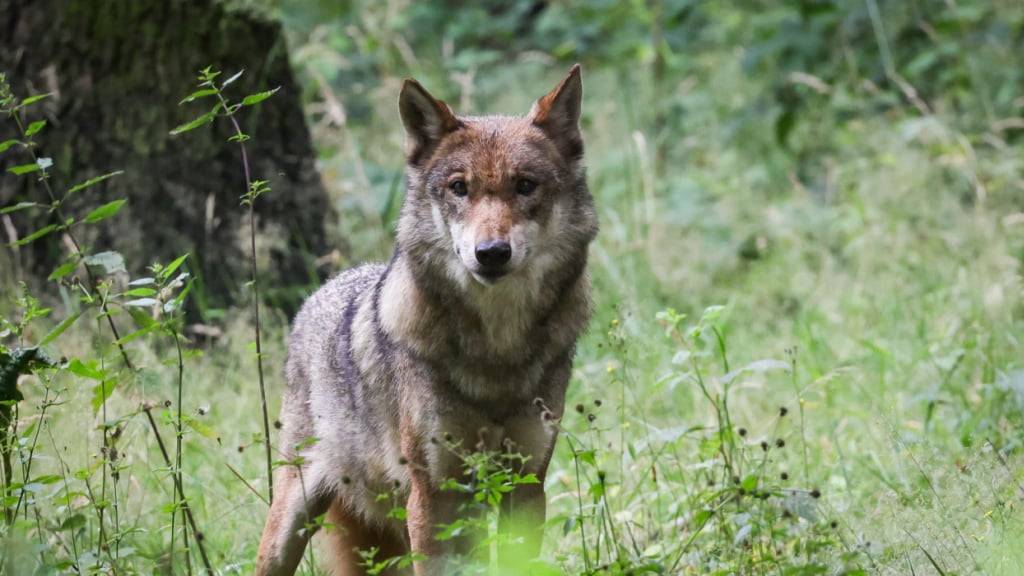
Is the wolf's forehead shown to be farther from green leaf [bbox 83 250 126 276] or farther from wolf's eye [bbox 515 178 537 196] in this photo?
green leaf [bbox 83 250 126 276]

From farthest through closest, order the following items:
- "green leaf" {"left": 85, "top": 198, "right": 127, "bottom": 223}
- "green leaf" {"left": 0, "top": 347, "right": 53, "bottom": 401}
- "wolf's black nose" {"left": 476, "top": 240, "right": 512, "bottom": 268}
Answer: "wolf's black nose" {"left": 476, "top": 240, "right": 512, "bottom": 268}, "green leaf" {"left": 0, "top": 347, "right": 53, "bottom": 401}, "green leaf" {"left": 85, "top": 198, "right": 127, "bottom": 223}

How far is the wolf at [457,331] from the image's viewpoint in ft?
11.8

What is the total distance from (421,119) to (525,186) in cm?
51

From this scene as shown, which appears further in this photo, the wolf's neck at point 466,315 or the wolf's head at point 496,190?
the wolf's neck at point 466,315

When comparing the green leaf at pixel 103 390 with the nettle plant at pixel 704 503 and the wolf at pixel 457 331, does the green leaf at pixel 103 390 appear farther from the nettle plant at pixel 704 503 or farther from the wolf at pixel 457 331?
the nettle plant at pixel 704 503

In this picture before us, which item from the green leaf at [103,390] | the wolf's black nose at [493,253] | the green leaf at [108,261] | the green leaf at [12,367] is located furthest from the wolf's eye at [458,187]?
the green leaf at [12,367]

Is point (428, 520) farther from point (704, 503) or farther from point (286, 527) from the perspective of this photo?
point (704, 503)

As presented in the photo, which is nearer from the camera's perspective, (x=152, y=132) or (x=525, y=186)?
(x=525, y=186)

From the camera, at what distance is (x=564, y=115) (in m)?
3.96

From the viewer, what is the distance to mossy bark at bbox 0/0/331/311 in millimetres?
5938

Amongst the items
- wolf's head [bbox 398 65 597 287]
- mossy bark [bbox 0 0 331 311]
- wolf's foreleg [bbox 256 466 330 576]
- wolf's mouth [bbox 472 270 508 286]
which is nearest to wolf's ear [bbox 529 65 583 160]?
wolf's head [bbox 398 65 597 287]

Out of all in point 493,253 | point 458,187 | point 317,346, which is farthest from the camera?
point 317,346

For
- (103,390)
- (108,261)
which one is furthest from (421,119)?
(103,390)

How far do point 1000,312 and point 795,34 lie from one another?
10.9 ft
